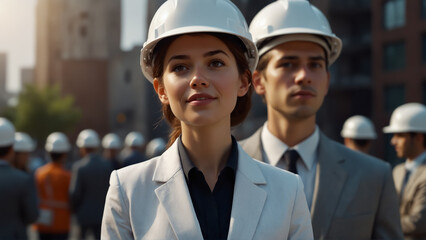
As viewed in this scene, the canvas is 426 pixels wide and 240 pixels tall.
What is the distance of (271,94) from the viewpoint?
11.9ft

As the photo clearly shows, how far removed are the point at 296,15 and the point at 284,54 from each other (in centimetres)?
28

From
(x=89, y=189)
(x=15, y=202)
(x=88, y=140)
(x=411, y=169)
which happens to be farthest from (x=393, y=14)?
(x=15, y=202)

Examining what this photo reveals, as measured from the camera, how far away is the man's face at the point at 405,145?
6926mm

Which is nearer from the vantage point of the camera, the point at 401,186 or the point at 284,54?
the point at 284,54

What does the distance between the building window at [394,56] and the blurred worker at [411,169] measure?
3163cm

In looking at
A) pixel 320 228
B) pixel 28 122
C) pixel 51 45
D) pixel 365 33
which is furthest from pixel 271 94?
pixel 51 45

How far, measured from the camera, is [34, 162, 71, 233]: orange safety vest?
35.9 feet

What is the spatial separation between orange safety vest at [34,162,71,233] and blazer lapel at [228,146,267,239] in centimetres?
910

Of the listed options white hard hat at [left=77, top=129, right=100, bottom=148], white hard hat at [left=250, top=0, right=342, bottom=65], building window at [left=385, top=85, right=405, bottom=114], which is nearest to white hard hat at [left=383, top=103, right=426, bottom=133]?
white hard hat at [left=250, top=0, right=342, bottom=65]

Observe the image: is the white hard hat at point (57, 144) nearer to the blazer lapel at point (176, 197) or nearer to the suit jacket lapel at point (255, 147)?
the suit jacket lapel at point (255, 147)

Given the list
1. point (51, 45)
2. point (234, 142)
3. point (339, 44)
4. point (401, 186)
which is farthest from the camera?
point (51, 45)

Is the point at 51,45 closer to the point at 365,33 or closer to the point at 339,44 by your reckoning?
the point at 365,33

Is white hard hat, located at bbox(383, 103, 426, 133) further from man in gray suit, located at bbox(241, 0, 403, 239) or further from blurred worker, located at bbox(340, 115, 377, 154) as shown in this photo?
man in gray suit, located at bbox(241, 0, 403, 239)

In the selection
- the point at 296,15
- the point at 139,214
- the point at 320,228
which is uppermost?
the point at 296,15
